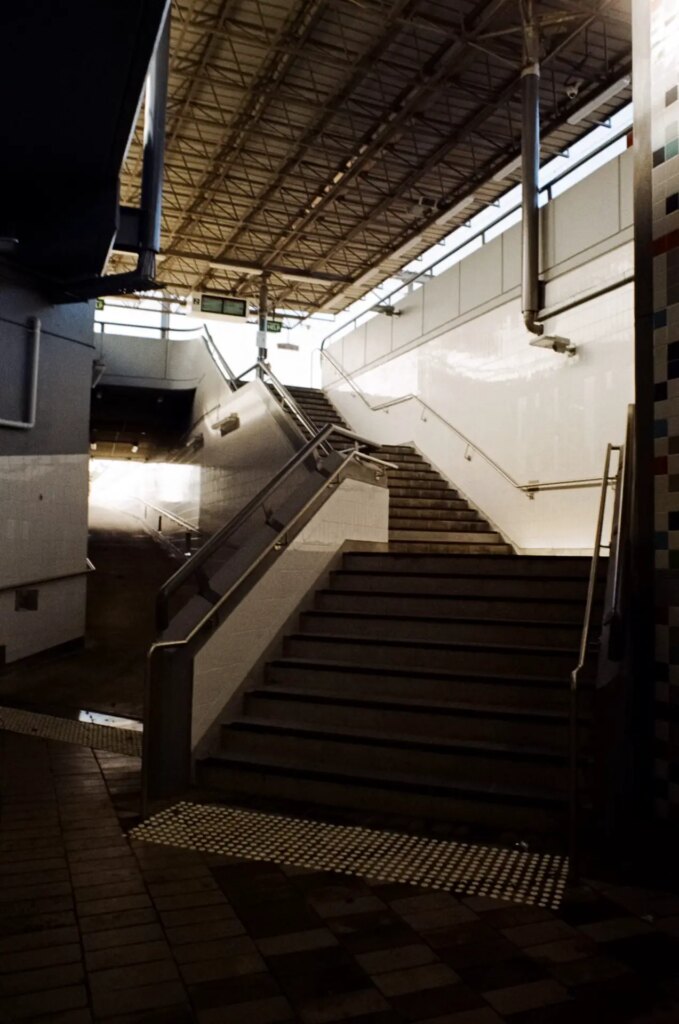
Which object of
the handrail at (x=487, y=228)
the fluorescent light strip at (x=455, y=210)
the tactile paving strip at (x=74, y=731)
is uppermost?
the fluorescent light strip at (x=455, y=210)

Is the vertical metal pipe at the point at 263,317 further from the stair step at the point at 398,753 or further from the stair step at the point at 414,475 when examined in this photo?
the stair step at the point at 398,753

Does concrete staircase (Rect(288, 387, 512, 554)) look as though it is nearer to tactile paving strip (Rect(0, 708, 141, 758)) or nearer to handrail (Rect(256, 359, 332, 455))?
handrail (Rect(256, 359, 332, 455))

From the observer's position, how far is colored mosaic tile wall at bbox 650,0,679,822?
3.46 meters

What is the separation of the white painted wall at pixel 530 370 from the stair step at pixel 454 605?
9.76 feet

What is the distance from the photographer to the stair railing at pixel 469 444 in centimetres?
832

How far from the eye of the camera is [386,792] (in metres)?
4.04

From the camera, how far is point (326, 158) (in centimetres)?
1538

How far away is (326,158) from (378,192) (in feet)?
5.47

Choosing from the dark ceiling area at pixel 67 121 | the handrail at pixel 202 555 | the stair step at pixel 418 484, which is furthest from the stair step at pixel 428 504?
the dark ceiling area at pixel 67 121

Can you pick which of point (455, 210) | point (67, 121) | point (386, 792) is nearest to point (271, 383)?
point (67, 121)

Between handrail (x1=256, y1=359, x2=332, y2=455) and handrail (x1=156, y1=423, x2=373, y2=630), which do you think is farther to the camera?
handrail (x1=256, y1=359, x2=332, y2=455)

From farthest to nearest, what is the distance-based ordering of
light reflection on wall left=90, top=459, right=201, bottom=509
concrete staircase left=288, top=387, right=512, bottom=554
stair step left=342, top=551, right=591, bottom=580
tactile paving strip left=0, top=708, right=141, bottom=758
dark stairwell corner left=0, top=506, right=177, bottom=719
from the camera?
light reflection on wall left=90, top=459, right=201, bottom=509, concrete staircase left=288, top=387, right=512, bottom=554, dark stairwell corner left=0, top=506, right=177, bottom=719, stair step left=342, top=551, right=591, bottom=580, tactile paving strip left=0, top=708, right=141, bottom=758

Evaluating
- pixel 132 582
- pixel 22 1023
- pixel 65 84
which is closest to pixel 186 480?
pixel 132 582

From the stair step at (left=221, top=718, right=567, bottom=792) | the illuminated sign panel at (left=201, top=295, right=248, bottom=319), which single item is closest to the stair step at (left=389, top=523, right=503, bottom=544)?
the stair step at (left=221, top=718, right=567, bottom=792)
